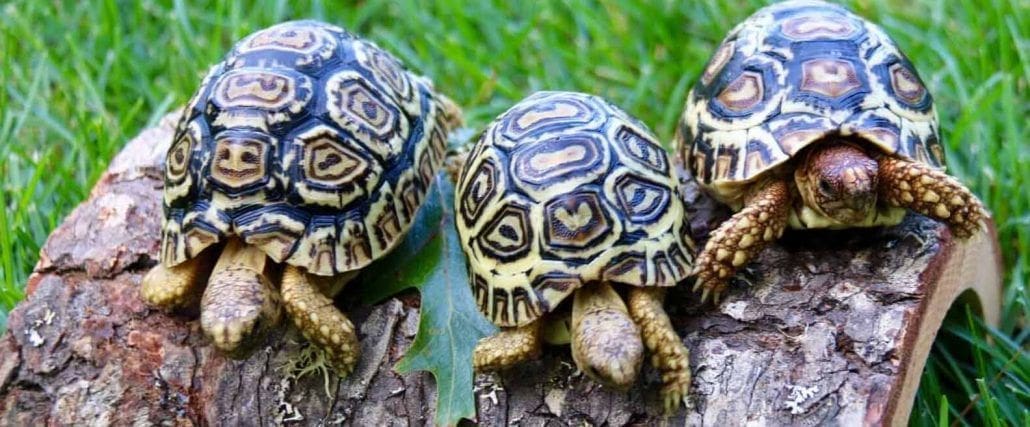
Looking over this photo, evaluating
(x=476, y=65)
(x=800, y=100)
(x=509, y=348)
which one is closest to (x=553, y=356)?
(x=509, y=348)

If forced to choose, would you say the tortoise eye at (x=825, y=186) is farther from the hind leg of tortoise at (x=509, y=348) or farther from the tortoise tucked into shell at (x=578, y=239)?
the hind leg of tortoise at (x=509, y=348)

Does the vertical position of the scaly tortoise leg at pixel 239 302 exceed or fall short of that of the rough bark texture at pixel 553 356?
it exceeds it

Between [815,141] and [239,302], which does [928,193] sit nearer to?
[815,141]

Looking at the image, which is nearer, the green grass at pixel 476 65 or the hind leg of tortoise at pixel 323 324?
the hind leg of tortoise at pixel 323 324

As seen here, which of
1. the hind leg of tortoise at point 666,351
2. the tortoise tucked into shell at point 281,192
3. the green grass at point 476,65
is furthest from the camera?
the green grass at point 476,65

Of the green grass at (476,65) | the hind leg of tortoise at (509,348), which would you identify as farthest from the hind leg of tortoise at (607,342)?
the green grass at (476,65)

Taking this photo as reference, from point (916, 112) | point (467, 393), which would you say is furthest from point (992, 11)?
point (467, 393)

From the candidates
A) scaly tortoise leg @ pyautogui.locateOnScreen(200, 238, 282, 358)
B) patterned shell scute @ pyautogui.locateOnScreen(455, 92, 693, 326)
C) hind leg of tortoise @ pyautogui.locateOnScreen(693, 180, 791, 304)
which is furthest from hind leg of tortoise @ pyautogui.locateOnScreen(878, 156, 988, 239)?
scaly tortoise leg @ pyautogui.locateOnScreen(200, 238, 282, 358)
